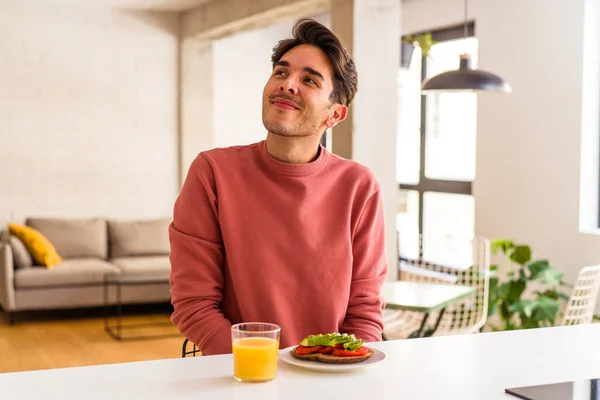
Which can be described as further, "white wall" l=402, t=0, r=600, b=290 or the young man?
"white wall" l=402, t=0, r=600, b=290

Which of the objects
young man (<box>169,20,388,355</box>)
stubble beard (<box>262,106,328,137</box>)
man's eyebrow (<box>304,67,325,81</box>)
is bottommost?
young man (<box>169,20,388,355</box>)

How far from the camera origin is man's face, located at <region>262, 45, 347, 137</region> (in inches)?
67.4

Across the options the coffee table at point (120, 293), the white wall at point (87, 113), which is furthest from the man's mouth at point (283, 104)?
the white wall at point (87, 113)

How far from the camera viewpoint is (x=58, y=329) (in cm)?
589

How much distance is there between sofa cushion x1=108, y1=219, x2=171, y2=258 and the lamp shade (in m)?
3.50

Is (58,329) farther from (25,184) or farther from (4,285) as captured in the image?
(25,184)

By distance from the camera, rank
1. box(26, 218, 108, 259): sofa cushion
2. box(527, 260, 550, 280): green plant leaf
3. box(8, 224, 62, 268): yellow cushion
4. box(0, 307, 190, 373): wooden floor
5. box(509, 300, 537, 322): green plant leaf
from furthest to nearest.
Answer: box(26, 218, 108, 259): sofa cushion
box(8, 224, 62, 268): yellow cushion
box(527, 260, 550, 280): green plant leaf
box(0, 307, 190, 373): wooden floor
box(509, 300, 537, 322): green plant leaf

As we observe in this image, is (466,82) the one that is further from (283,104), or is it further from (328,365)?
(328,365)

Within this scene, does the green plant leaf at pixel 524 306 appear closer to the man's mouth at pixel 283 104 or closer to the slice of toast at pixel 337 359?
the man's mouth at pixel 283 104

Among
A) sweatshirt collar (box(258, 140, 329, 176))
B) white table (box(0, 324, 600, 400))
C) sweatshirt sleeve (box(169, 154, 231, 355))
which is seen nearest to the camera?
white table (box(0, 324, 600, 400))

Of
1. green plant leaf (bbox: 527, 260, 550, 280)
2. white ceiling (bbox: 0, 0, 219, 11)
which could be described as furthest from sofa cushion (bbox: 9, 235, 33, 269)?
green plant leaf (bbox: 527, 260, 550, 280)

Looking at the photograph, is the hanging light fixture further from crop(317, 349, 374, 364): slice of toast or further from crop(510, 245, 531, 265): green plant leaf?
crop(317, 349, 374, 364): slice of toast

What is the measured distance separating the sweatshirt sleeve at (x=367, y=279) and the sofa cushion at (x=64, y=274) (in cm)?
459

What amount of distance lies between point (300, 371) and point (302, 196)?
21.9 inches
